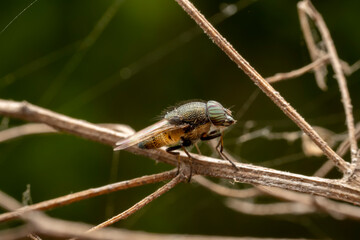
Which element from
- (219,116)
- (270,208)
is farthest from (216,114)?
(270,208)

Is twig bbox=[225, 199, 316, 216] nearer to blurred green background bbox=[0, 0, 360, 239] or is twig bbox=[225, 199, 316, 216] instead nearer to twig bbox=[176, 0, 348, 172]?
blurred green background bbox=[0, 0, 360, 239]

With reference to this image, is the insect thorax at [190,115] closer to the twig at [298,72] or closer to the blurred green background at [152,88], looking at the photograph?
the twig at [298,72]

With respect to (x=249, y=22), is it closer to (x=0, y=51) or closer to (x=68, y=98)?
(x=68, y=98)

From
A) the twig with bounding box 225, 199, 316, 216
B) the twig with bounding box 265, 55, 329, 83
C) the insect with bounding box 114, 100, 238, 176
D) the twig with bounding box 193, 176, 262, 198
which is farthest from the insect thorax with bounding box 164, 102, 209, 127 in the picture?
the twig with bounding box 225, 199, 316, 216

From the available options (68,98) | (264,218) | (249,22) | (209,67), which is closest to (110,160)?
→ (68,98)

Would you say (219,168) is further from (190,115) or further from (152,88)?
(152,88)
